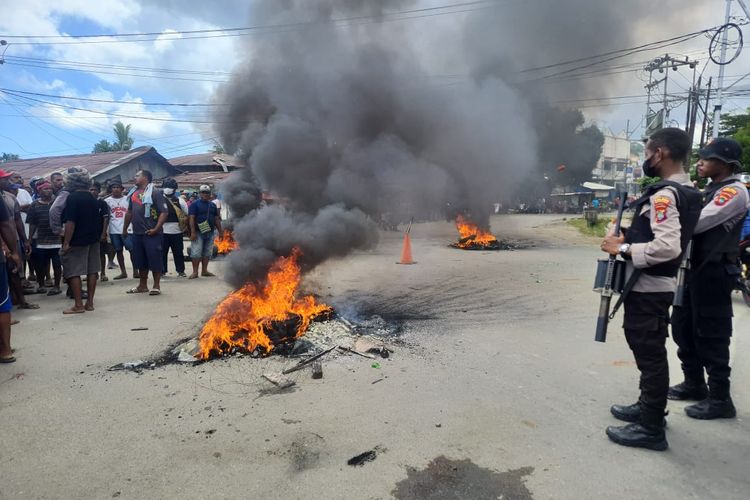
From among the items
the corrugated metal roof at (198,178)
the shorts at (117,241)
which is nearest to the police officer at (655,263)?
the shorts at (117,241)

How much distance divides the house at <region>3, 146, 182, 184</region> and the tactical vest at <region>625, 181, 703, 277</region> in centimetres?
2100

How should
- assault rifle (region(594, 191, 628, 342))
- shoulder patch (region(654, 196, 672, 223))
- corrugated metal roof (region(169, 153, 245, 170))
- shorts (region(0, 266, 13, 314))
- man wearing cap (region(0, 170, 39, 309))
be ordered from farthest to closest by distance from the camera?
corrugated metal roof (region(169, 153, 245, 170)) < man wearing cap (region(0, 170, 39, 309)) < shorts (region(0, 266, 13, 314)) < assault rifle (region(594, 191, 628, 342)) < shoulder patch (region(654, 196, 672, 223))

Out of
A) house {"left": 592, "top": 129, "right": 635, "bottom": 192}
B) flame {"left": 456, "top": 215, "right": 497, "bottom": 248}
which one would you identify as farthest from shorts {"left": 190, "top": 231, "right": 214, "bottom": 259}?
house {"left": 592, "top": 129, "right": 635, "bottom": 192}

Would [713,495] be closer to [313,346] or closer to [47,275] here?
[313,346]

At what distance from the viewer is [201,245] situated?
8055mm

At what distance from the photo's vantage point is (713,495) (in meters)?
2.23

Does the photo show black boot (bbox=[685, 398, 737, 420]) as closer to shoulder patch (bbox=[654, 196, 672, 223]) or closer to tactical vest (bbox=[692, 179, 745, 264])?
tactical vest (bbox=[692, 179, 745, 264])

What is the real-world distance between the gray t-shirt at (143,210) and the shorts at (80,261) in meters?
0.96

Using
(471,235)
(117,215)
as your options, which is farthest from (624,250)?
(471,235)

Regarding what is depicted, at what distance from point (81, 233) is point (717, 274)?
6604 mm

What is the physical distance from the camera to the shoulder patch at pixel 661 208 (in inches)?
96.9

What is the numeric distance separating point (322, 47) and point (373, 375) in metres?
4.93

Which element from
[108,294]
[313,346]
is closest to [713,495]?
[313,346]

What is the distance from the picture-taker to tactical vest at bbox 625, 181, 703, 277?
8.21 ft
